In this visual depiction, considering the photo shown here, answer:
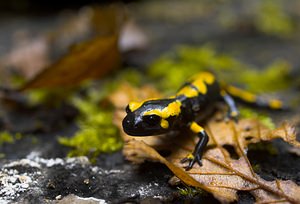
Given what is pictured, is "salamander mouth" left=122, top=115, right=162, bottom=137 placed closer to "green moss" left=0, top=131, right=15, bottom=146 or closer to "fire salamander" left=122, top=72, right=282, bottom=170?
"fire salamander" left=122, top=72, right=282, bottom=170

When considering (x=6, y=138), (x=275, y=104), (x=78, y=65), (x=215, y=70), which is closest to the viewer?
Answer: (x=6, y=138)

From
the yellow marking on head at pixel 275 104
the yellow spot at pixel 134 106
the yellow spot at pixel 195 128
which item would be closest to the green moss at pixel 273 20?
the yellow marking on head at pixel 275 104

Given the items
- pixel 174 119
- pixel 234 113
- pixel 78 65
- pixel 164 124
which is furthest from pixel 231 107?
pixel 78 65

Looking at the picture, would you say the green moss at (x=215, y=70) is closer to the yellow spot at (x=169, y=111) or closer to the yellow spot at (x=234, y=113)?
the yellow spot at (x=234, y=113)

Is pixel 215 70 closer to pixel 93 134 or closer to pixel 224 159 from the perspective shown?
pixel 93 134

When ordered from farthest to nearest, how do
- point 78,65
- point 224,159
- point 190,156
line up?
point 78,65 → point 190,156 → point 224,159

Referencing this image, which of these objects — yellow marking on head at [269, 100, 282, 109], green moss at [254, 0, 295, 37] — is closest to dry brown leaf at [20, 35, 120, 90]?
yellow marking on head at [269, 100, 282, 109]
